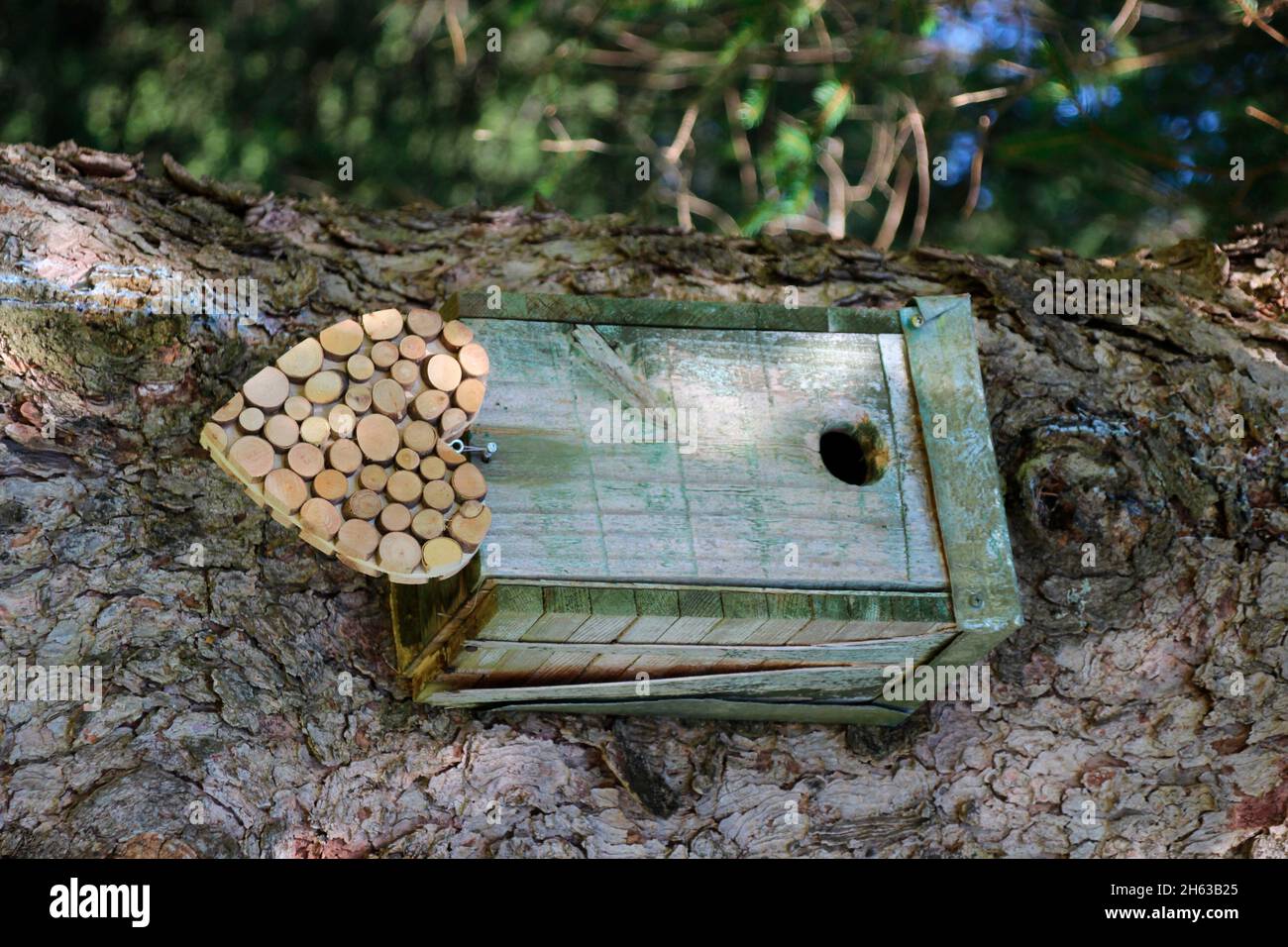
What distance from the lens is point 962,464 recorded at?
3.24 m

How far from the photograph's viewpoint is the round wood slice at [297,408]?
9.30ft

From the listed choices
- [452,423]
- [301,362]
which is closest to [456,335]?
[452,423]

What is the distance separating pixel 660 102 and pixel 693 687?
3365mm

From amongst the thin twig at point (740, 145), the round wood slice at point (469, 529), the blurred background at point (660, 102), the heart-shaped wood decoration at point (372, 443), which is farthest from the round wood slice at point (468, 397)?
the thin twig at point (740, 145)

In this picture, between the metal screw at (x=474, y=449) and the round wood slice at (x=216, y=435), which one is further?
the metal screw at (x=474, y=449)

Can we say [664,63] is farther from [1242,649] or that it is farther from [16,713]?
[16,713]

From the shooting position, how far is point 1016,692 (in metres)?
3.54

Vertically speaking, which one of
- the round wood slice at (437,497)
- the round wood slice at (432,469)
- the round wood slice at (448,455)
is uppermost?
the round wood slice at (448,455)

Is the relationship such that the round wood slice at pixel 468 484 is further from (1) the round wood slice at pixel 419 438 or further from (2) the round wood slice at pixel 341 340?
(2) the round wood slice at pixel 341 340

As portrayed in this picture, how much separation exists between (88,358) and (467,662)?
106 cm

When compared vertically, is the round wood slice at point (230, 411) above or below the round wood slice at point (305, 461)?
above

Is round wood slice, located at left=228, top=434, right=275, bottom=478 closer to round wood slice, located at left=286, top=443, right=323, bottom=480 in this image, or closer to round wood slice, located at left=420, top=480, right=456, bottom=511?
round wood slice, located at left=286, top=443, right=323, bottom=480

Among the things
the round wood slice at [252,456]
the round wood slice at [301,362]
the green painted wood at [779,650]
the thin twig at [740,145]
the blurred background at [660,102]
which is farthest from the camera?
the thin twig at [740,145]

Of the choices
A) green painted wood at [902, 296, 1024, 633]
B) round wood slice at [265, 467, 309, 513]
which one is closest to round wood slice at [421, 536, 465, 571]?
round wood slice at [265, 467, 309, 513]
